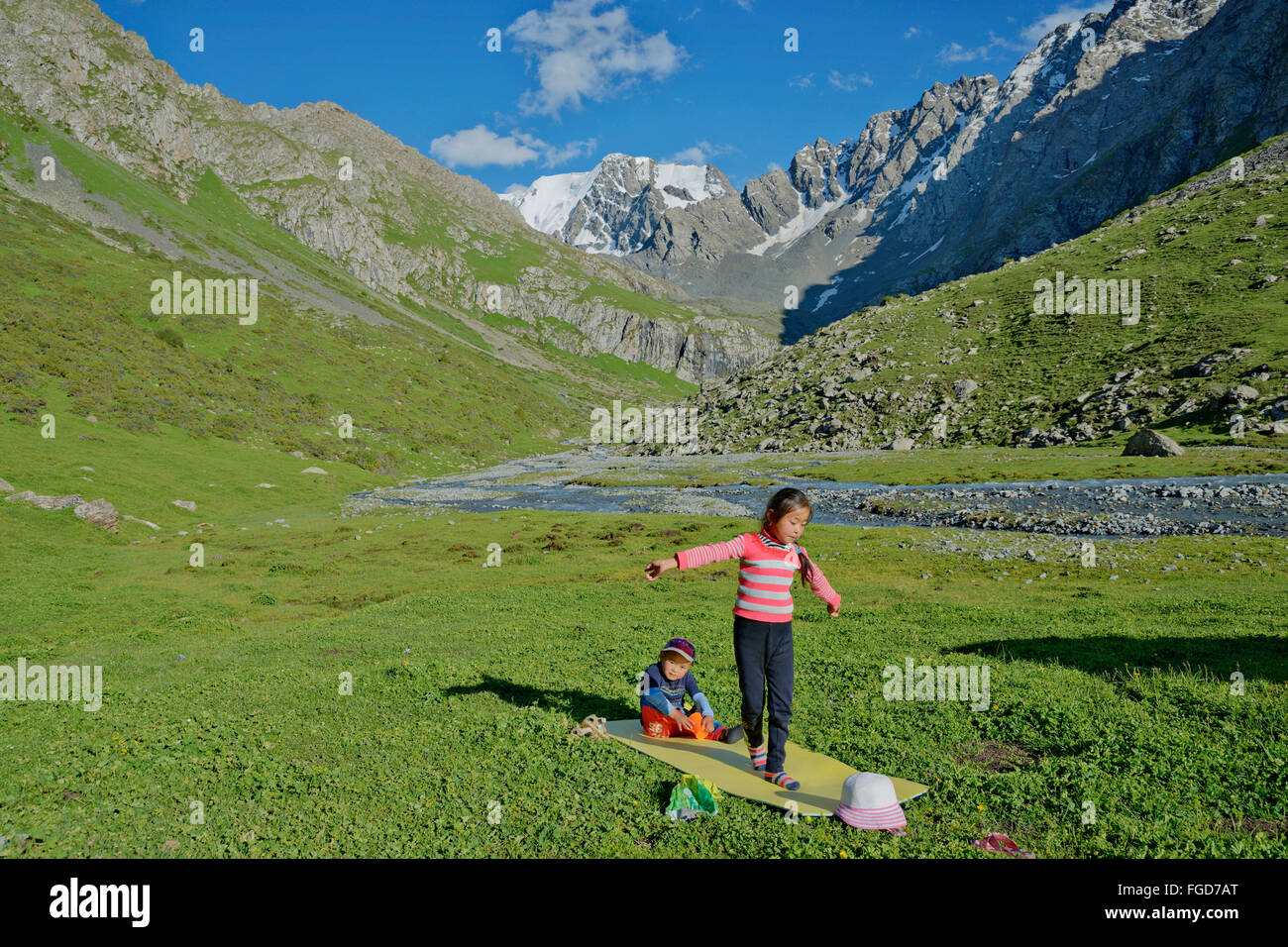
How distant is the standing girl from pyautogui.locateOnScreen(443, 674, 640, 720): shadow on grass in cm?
492

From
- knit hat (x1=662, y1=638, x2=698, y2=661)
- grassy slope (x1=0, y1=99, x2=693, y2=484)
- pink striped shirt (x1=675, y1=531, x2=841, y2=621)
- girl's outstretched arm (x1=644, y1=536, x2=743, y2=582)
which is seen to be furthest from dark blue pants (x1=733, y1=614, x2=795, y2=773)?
grassy slope (x1=0, y1=99, x2=693, y2=484)

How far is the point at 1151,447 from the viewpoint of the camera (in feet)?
234

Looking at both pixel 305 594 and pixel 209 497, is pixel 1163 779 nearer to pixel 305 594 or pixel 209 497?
pixel 305 594

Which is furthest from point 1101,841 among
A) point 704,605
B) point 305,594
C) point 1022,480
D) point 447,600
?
point 1022,480

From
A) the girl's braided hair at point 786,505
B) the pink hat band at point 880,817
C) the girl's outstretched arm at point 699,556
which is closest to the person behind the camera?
the pink hat band at point 880,817

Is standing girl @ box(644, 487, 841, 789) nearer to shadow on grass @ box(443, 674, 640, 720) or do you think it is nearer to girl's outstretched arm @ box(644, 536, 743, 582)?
girl's outstretched arm @ box(644, 536, 743, 582)

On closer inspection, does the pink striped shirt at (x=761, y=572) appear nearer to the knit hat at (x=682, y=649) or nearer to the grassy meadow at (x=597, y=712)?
the knit hat at (x=682, y=649)

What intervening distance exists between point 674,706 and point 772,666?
326cm

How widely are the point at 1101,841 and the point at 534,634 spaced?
713 inches

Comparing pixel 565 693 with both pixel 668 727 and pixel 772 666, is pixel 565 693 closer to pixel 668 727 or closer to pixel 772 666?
pixel 668 727

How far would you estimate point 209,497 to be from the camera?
228 ft

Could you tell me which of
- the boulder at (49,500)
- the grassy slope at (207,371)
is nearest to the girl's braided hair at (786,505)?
the boulder at (49,500)

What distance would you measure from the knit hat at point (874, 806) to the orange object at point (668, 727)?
4204mm

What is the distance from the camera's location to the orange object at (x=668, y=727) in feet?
40.2
